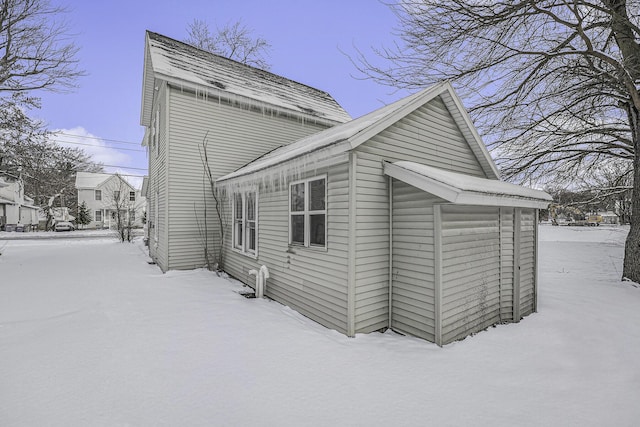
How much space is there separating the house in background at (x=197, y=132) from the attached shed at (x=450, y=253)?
21.7 ft

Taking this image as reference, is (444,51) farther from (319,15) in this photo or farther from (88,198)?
(88,198)

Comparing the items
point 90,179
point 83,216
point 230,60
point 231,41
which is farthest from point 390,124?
point 90,179

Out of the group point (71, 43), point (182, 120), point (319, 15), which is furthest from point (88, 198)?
point (319, 15)

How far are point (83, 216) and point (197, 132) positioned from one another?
34180mm

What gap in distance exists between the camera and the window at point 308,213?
16.9ft

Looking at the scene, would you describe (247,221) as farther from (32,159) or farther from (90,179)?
(90,179)

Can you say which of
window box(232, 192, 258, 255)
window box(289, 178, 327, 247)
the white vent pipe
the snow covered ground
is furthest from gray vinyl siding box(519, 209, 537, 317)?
window box(232, 192, 258, 255)

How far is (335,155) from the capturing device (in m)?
4.57

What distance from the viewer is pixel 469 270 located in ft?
15.5

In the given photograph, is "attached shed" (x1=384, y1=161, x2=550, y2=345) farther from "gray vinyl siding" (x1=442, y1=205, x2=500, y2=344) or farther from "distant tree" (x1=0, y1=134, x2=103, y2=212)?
"distant tree" (x1=0, y1=134, x2=103, y2=212)

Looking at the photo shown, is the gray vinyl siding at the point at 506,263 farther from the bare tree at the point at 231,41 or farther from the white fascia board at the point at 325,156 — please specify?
the bare tree at the point at 231,41

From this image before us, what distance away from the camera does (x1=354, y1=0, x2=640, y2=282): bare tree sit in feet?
20.9

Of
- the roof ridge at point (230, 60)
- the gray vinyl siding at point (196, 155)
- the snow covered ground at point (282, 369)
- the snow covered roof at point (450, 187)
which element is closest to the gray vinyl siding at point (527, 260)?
the snow covered ground at point (282, 369)

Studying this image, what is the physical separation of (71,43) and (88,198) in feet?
91.7
